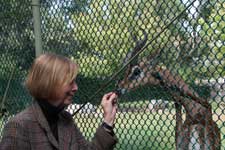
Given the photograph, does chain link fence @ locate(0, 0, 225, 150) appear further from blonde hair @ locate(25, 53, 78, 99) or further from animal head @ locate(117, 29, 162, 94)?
blonde hair @ locate(25, 53, 78, 99)

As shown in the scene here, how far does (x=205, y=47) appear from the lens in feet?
6.64

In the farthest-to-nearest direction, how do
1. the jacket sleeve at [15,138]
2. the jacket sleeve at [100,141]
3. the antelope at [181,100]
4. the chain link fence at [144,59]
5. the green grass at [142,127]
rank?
the antelope at [181,100] → the green grass at [142,127] → the chain link fence at [144,59] → the jacket sleeve at [100,141] → the jacket sleeve at [15,138]

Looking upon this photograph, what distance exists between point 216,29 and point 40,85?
92 centimetres

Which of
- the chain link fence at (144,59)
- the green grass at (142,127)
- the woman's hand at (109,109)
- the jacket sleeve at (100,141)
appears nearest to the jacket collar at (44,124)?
the jacket sleeve at (100,141)

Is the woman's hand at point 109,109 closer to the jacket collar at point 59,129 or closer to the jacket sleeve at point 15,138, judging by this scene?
the jacket collar at point 59,129

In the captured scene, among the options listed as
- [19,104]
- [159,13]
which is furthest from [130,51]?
[19,104]

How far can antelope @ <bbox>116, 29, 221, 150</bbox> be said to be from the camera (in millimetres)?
2366

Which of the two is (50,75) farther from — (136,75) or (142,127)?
(136,75)

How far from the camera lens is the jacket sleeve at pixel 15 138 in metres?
1.40

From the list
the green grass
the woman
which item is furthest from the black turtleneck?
the green grass

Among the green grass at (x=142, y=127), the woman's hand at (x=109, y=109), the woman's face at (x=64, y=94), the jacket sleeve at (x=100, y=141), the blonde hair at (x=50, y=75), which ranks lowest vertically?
the green grass at (x=142, y=127)

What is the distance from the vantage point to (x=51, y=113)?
4.86 feet

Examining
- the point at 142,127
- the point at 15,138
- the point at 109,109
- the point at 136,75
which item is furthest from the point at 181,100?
the point at 15,138

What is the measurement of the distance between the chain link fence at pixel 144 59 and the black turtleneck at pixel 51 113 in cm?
52
